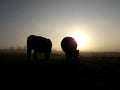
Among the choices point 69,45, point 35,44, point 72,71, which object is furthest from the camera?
point 69,45

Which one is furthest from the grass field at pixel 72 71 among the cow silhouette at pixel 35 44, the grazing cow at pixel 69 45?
the grazing cow at pixel 69 45

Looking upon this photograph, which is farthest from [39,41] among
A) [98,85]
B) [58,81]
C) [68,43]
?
[98,85]

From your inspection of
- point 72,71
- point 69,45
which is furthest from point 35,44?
point 72,71

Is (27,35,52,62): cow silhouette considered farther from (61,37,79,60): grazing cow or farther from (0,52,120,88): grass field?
(0,52,120,88): grass field

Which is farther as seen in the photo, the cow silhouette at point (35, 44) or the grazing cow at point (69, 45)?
the grazing cow at point (69, 45)

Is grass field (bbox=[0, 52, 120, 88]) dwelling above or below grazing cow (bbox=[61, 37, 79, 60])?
below

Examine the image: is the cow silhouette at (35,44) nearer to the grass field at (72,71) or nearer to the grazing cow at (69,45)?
the grazing cow at (69,45)

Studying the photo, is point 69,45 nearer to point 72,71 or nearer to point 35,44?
point 35,44

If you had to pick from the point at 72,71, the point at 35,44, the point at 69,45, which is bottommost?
the point at 72,71

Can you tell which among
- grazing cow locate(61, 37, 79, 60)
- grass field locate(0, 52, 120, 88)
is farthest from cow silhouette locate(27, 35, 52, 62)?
grass field locate(0, 52, 120, 88)

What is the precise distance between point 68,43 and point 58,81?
16469mm

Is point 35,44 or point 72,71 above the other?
point 35,44

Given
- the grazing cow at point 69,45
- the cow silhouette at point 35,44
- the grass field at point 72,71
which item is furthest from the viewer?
the grazing cow at point 69,45

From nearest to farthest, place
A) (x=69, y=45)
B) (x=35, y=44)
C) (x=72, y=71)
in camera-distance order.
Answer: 1. (x=72, y=71)
2. (x=35, y=44)
3. (x=69, y=45)
